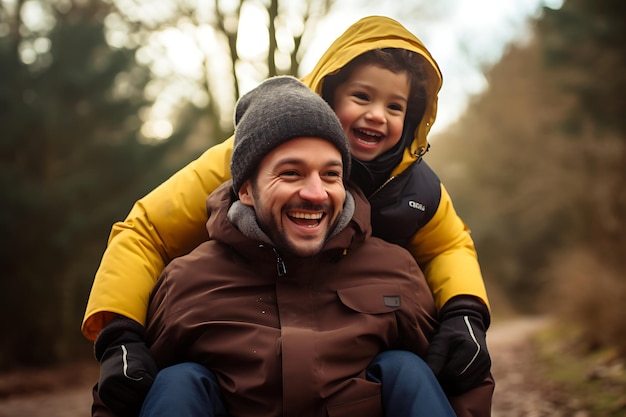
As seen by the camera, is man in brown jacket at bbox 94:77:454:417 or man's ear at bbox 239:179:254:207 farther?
man's ear at bbox 239:179:254:207

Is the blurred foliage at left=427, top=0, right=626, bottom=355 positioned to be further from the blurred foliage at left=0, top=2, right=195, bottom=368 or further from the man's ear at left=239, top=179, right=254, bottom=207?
the blurred foliage at left=0, top=2, right=195, bottom=368

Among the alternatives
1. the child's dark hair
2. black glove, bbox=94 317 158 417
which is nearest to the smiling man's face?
black glove, bbox=94 317 158 417

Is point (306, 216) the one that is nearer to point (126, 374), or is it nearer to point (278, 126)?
point (278, 126)

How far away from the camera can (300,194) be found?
88.7 inches

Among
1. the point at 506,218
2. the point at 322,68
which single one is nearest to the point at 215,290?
the point at 322,68

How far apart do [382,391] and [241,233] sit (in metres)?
0.69

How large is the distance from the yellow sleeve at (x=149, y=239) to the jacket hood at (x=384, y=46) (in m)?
0.54

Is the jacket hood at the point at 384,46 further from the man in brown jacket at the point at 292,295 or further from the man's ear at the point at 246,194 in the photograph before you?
the man's ear at the point at 246,194

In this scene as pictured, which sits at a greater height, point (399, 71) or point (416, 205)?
point (399, 71)

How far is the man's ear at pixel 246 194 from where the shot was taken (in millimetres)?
2400

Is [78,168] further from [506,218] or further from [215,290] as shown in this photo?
[506,218]

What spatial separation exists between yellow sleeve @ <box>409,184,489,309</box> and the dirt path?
319 centimetres

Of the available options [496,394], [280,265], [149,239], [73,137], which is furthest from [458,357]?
[73,137]

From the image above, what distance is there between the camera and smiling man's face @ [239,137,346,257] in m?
2.25
